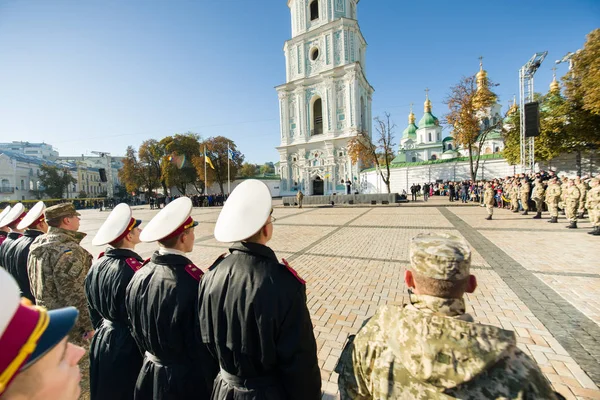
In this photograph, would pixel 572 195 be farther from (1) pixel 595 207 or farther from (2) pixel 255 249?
(2) pixel 255 249

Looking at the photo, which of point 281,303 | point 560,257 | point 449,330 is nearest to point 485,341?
point 449,330

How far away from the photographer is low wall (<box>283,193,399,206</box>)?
24.5 meters

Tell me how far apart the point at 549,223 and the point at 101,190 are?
93.6 metres

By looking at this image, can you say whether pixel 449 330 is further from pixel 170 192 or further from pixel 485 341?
pixel 170 192

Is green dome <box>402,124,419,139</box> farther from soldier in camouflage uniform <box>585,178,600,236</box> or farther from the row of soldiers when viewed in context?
soldier in camouflage uniform <box>585,178,600,236</box>

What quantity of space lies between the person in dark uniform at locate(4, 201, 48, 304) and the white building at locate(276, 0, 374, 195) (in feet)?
108

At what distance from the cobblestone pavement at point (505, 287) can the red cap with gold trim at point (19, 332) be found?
2.65 m

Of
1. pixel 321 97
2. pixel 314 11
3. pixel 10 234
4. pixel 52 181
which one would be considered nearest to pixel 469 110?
pixel 321 97

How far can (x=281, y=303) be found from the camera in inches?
59.4

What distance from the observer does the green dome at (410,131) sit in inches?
2623

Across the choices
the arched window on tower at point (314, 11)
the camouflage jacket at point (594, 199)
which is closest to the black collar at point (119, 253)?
the camouflage jacket at point (594, 199)

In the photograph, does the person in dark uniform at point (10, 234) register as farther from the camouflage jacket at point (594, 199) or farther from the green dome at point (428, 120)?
the green dome at point (428, 120)

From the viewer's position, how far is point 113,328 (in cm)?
230

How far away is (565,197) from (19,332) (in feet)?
45.3
